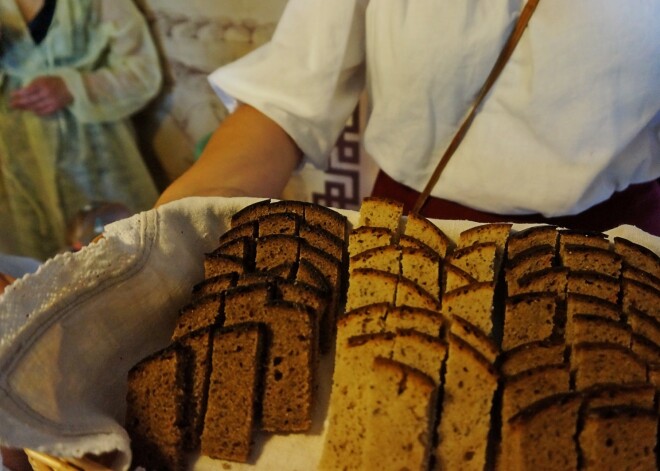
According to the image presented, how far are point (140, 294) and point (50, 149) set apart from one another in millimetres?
1177

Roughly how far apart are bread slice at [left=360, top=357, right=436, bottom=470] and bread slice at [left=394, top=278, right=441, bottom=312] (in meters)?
0.12

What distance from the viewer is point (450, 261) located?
77 cm

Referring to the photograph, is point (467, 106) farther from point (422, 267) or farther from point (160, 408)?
point (160, 408)

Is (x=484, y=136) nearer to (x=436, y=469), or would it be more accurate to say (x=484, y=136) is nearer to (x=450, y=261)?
(x=450, y=261)

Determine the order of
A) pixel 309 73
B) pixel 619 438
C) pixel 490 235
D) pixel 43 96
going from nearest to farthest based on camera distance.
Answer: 1. pixel 619 438
2. pixel 490 235
3. pixel 309 73
4. pixel 43 96

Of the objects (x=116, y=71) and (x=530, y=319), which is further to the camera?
(x=116, y=71)

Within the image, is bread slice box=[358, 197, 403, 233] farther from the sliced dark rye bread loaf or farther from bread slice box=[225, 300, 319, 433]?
the sliced dark rye bread loaf

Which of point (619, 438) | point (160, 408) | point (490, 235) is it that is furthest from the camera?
point (490, 235)

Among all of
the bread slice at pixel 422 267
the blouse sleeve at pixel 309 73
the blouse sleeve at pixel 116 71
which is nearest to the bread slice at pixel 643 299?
the bread slice at pixel 422 267

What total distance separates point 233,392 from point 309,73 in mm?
593

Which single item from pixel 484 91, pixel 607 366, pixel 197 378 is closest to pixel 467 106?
pixel 484 91

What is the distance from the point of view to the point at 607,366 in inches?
25.2

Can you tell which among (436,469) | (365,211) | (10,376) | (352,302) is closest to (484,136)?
(365,211)

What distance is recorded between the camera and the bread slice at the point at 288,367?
70 cm
